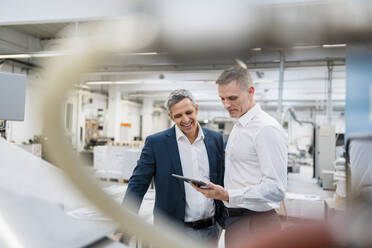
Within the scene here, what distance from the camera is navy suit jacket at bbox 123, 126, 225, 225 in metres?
0.98

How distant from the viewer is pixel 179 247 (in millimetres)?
196

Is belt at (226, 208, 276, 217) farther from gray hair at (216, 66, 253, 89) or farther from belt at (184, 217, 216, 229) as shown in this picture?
gray hair at (216, 66, 253, 89)

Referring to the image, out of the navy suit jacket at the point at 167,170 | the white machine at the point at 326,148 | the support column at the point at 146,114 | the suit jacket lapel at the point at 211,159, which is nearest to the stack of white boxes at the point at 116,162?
the navy suit jacket at the point at 167,170

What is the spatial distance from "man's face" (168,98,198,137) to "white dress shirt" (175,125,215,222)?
4cm

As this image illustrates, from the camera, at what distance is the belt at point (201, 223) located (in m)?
0.99

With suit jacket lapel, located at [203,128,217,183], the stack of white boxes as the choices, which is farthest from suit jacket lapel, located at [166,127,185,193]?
the stack of white boxes

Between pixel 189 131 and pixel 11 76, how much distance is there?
1.87ft

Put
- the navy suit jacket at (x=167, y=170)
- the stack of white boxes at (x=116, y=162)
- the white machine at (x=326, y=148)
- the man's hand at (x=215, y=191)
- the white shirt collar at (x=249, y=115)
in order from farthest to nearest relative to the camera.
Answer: the white machine at (x=326, y=148), the navy suit jacket at (x=167, y=170), the white shirt collar at (x=249, y=115), the man's hand at (x=215, y=191), the stack of white boxes at (x=116, y=162)

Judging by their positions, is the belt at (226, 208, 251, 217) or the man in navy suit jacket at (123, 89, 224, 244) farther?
the man in navy suit jacket at (123, 89, 224, 244)

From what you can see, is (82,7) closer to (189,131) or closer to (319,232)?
(319,232)

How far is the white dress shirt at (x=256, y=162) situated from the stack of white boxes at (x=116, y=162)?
1.14 feet

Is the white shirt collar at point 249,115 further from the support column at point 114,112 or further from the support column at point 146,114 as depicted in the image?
the support column at point 146,114

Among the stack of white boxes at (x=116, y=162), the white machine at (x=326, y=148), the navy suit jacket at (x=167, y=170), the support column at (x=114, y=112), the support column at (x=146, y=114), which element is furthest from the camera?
the support column at (x=146, y=114)

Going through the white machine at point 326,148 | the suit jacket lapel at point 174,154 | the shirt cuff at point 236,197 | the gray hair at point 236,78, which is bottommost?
the white machine at point 326,148
